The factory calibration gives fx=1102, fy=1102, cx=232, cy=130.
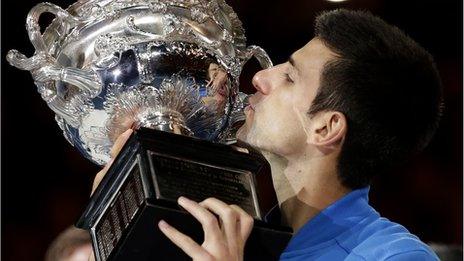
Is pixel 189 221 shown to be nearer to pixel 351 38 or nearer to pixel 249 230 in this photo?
pixel 249 230

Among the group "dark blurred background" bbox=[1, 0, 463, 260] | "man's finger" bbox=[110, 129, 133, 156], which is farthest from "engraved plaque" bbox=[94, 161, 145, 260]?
"dark blurred background" bbox=[1, 0, 463, 260]

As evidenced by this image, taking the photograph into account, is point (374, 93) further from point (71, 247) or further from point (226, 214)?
point (71, 247)

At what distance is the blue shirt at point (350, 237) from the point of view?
1644 mm

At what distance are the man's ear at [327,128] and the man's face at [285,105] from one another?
0.01m

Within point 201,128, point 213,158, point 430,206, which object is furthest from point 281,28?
point 213,158

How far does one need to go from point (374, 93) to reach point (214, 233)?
0.44m

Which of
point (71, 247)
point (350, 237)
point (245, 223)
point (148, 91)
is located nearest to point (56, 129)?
point (71, 247)

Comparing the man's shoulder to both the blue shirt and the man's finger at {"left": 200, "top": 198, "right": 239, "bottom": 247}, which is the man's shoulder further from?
the man's finger at {"left": 200, "top": 198, "right": 239, "bottom": 247}

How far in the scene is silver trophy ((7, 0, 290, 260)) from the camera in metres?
1.62

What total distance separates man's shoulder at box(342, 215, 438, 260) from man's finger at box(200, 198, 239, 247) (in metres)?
0.23

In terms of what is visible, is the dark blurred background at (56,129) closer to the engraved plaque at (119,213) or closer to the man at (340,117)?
the man at (340,117)

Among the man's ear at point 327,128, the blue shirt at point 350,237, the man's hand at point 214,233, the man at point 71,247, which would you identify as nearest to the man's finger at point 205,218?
the man's hand at point 214,233

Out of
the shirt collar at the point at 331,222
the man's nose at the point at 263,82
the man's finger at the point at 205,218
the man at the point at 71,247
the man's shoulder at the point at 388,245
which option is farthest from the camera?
the man at the point at 71,247

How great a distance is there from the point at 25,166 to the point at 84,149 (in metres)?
1.55
